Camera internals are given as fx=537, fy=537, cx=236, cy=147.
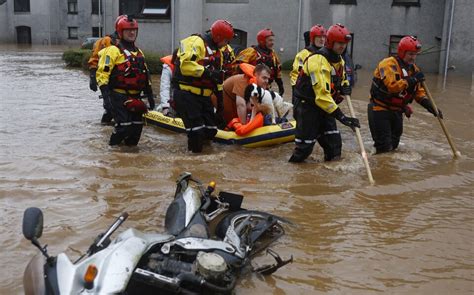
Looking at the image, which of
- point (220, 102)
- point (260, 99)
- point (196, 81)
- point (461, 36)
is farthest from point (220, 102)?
point (461, 36)

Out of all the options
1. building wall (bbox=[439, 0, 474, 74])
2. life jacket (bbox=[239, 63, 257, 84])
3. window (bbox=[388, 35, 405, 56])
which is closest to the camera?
life jacket (bbox=[239, 63, 257, 84])

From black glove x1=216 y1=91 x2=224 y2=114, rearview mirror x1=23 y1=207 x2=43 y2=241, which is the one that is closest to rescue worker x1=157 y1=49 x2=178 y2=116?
black glove x1=216 y1=91 x2=224 y2=114

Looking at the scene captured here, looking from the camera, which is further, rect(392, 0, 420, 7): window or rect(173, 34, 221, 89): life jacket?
rect(392, 0, 420, 7): window

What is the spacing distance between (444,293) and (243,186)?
2.70m

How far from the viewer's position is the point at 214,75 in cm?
699

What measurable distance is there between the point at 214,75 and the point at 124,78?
120cm

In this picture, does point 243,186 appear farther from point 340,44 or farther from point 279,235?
point 340,44

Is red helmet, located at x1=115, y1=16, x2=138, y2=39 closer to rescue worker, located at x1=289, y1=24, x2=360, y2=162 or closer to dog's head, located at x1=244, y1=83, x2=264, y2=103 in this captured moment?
dog's head, located at x1=244, y1=83, x2=264, y2=103

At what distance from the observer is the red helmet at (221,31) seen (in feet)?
22.7

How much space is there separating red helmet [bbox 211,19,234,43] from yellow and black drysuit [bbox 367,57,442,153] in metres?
2.01

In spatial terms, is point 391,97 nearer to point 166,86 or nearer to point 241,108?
point 241,108

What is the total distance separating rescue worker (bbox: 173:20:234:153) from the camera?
6.94 m

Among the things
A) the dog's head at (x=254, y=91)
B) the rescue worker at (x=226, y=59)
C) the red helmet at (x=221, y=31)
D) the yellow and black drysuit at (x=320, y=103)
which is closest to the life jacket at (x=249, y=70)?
the dog's head at (x=254, y=91)

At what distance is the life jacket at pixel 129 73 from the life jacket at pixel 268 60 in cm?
245
